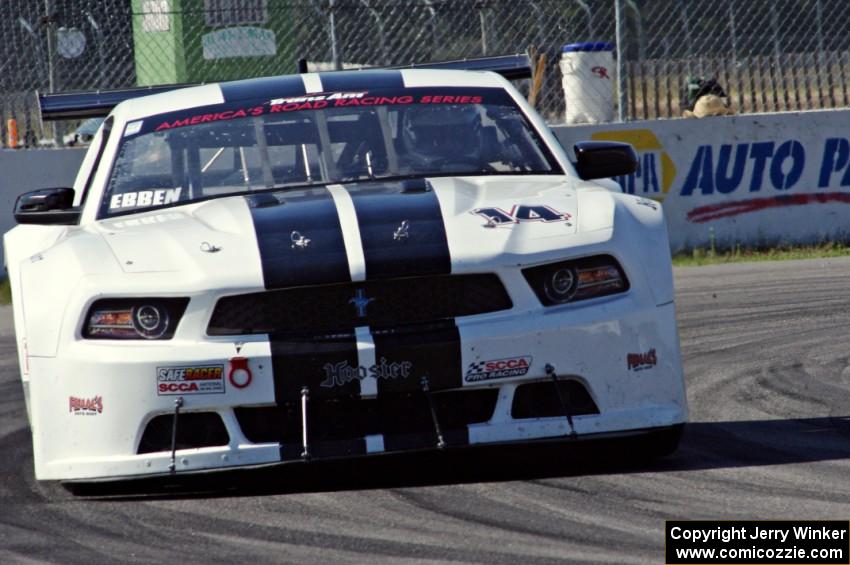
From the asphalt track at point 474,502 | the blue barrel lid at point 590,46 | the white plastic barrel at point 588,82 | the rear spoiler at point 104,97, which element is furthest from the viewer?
the blue barrel lid at point 590,46

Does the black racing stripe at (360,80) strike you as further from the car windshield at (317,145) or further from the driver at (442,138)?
the driver at (442,138)

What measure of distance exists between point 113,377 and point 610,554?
172 cm

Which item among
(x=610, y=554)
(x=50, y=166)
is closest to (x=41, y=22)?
(x=50, y=166)

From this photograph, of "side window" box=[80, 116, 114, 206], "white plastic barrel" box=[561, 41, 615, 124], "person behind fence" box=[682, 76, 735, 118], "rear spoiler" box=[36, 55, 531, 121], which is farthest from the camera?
"white plastic barrel" box=[561, 41, 615, 124]

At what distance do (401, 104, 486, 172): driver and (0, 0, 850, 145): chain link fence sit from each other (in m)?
7.09

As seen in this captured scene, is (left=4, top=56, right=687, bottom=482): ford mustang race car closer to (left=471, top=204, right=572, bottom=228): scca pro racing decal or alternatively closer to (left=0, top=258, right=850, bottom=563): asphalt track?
(left=471, top=204, right=572, bottom=228): scca pro racing decal

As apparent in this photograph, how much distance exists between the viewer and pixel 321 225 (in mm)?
5215

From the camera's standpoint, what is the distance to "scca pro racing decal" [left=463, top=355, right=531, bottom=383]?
4.96 meters

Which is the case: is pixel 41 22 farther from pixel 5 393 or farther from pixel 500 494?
pixel 500 494

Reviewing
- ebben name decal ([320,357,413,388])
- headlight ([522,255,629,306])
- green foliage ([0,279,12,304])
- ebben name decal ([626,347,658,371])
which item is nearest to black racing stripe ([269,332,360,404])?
ebben name decal ([320,357,413,388])

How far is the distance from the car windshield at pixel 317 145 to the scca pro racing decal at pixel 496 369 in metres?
1.30

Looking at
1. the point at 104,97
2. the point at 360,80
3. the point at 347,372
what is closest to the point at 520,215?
the point at 347,372

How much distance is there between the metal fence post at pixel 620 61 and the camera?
13166 mm

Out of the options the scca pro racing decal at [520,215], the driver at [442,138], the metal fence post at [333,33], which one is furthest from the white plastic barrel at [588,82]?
the scca pro racing decal at [520,215]
